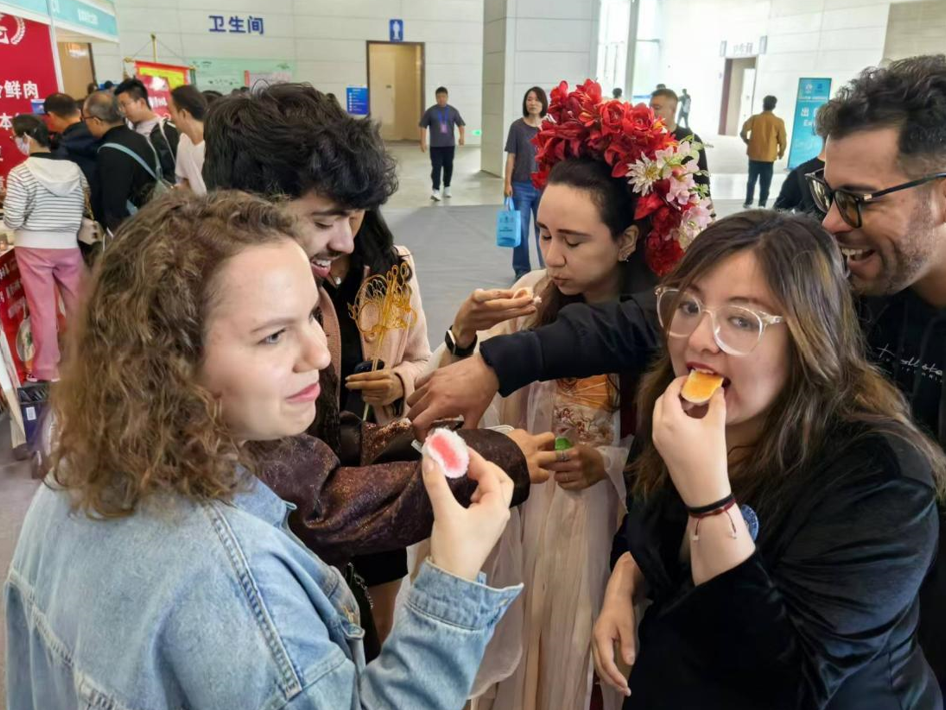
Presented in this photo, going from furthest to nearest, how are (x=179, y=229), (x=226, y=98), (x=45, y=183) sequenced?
1. (x=45, y=183)
2. (x=226, y=98)
3. (x=179, y=229)

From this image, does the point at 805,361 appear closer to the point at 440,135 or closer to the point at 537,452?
the point at 537,452

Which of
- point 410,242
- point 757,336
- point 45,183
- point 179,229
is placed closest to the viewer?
point 179,229

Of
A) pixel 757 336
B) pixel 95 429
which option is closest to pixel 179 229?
pixel 95 429

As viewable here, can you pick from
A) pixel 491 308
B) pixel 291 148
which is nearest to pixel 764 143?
pixel 491 308

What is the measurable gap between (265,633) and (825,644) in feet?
2.61

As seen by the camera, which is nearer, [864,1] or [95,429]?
[95,429]

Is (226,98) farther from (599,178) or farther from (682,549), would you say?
(682,549)

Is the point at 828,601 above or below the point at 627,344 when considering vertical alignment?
below

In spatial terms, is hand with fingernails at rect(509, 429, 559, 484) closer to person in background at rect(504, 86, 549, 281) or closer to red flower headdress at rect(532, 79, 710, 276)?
red flower headdress at rect(532, 79, 710, 276)

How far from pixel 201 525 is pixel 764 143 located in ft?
36.1

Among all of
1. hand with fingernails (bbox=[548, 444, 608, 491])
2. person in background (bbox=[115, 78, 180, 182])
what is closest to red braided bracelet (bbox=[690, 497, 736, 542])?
hand with fingernails (bbox=[548, 444, 608, 491])

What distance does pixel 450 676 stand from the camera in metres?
0.90

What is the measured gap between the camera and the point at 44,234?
14.7 ft

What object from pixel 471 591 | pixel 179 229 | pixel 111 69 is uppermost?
pixel 111 69
